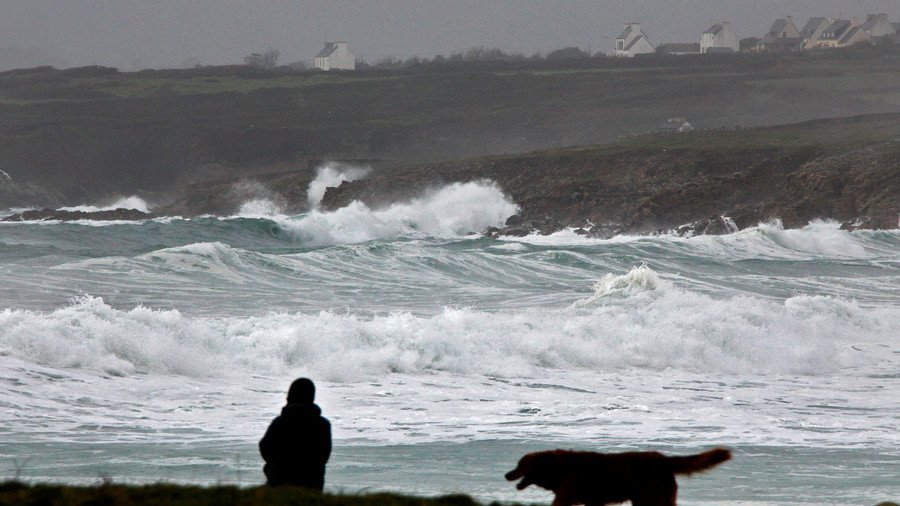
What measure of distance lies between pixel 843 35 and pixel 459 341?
10491 centimetres

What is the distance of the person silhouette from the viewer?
6.56 meters

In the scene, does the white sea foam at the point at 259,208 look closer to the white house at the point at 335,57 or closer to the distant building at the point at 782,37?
the white house at the point at 335,57

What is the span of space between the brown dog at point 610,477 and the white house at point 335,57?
114 metres

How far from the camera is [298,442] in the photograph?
6.62 m

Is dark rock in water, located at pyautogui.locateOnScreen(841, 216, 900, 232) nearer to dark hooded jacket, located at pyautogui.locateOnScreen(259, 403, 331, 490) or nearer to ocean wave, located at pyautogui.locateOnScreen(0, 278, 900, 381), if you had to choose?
ocean wave, located at pyautogui.locateOnScreen(0, 278, 900, 381)

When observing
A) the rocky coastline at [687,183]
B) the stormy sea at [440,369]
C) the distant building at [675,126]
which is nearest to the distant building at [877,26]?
the distant building at [675,126]

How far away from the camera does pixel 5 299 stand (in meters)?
22.2

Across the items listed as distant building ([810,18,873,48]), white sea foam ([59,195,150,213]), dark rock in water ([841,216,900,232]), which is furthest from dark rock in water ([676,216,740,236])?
distant building ([810,18,873,48])

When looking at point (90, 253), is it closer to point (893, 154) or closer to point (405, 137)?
point (893, 154)

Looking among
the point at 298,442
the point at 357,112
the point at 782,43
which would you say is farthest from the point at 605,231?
the point at 782,43

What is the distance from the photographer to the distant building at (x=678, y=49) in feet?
406

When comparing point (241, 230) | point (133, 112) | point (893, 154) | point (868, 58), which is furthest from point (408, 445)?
point (868, 58)

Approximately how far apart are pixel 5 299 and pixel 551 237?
28.8 m

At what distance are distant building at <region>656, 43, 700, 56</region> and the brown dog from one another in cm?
12034
